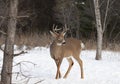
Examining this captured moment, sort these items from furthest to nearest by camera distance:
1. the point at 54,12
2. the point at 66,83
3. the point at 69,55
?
1. the point at 54,12
2. the point at 69,55
3. the point at 66,83

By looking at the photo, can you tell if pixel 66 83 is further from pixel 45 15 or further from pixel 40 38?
pixel 45 15

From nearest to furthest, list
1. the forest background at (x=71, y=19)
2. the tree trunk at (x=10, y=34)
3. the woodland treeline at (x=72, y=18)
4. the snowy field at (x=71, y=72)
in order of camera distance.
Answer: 1. the tree trunk at (x=10, y=34)
2. the snowy field at (x=71, y=72)
3. the forest background at (x=71, y=19)
4. the woodland treeline at (x=72, y=18)

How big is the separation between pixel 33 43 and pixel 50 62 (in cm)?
607

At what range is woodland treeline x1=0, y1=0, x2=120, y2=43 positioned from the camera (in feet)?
78.3

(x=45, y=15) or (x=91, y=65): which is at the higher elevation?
(x=45, y=15)

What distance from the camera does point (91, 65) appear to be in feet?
41.5

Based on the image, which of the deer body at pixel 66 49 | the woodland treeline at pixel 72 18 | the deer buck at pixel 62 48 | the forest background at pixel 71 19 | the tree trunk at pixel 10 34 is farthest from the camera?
the woodland treeline at pixel 72 18

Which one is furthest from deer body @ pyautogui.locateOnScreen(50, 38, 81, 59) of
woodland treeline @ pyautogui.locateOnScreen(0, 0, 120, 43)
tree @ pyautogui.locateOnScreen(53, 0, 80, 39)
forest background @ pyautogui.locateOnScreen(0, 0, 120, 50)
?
tree @ pyautogui.locateOnScreen(53, 0, 80, 39)

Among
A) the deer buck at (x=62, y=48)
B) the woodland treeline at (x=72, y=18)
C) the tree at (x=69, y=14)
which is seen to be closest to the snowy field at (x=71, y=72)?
the deer buck at (x=62, y=48)

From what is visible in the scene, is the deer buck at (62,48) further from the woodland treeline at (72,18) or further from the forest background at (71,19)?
the woodland treeline at (72,18)

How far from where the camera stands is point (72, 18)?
24438 mm

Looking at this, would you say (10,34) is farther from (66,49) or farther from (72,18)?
(72,18)

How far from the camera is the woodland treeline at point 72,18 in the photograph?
78.3 ft

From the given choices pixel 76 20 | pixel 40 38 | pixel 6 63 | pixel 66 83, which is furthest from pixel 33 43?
pixel 6 63
